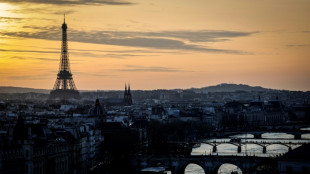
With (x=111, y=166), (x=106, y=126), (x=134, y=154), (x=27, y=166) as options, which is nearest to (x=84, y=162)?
(x=111, y=166)

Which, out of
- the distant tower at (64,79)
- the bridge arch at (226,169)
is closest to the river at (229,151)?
the bridge arch at (226,169)

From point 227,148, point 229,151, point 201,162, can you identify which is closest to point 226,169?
point 201,162

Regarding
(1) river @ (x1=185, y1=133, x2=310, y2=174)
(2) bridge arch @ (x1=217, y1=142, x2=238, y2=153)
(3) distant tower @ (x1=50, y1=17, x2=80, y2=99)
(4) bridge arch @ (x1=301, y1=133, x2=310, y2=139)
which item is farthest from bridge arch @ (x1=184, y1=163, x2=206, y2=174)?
(3) distant tower @ (x1=50, y1=17, x2=80, y2=99)

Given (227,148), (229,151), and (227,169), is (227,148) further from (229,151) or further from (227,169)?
(227,169)

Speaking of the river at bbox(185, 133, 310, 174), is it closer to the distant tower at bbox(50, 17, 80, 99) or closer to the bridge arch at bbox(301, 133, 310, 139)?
the bridge arch at bbox(301, 133, 310, 139)

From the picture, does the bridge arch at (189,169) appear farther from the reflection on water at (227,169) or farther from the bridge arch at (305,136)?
Result: the bridge arch at (305,136)

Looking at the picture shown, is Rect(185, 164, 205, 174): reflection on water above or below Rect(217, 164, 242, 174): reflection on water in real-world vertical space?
below

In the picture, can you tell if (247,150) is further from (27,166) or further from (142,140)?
(27,166)

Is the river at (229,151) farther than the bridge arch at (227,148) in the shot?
No
